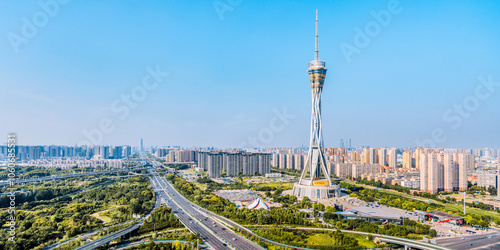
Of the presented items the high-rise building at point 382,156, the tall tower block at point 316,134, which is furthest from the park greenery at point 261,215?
the high-rise building at point 382,156

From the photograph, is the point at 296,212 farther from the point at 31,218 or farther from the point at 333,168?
the point at 333,168

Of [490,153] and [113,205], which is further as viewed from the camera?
[490,153]

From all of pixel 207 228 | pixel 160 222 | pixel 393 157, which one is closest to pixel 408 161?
pixel 393 157

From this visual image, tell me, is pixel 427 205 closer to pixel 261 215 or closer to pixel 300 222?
pixel 300 222

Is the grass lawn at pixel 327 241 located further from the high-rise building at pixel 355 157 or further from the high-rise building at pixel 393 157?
the high-rise building at pixel 355 157

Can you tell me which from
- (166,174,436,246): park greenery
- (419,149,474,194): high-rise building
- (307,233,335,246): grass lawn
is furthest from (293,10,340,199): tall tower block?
(307,233,335,246): grass lawn

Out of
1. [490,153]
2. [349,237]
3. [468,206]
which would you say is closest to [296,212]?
[349,237]
